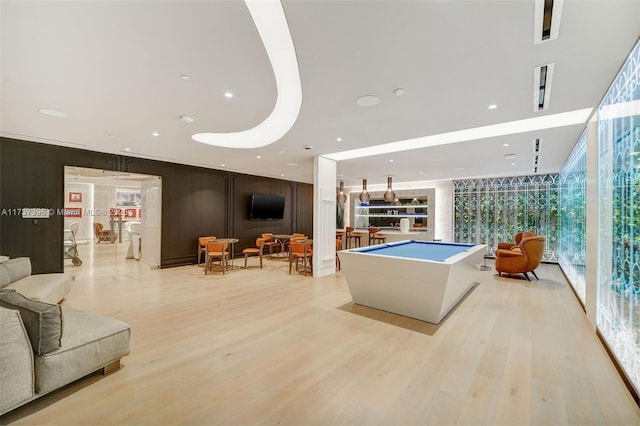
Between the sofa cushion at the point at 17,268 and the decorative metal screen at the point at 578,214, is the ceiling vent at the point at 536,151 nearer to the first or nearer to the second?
the decorative metal screen at the point at 578,214

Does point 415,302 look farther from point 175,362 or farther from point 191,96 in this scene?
point 191,96

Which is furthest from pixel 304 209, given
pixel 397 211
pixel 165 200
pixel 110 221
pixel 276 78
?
pixel 276 78

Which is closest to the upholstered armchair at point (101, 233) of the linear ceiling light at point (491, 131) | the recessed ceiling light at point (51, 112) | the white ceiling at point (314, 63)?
the white ceiling at point (314, 63)

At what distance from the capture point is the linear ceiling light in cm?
394

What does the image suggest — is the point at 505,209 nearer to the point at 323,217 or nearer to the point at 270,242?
the point at 323,217

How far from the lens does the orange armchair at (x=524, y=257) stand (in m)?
6.02

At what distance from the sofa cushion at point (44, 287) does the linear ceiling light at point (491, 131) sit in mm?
5335

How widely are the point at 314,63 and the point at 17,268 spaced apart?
5273 mm

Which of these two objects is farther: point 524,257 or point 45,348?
point 524,257

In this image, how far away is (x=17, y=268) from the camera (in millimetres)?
4059

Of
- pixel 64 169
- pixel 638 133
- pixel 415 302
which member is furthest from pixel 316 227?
pixel 64 169

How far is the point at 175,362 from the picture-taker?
262 cm

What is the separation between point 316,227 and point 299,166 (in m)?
2.39

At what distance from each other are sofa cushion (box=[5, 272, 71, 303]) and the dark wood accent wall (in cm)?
168
